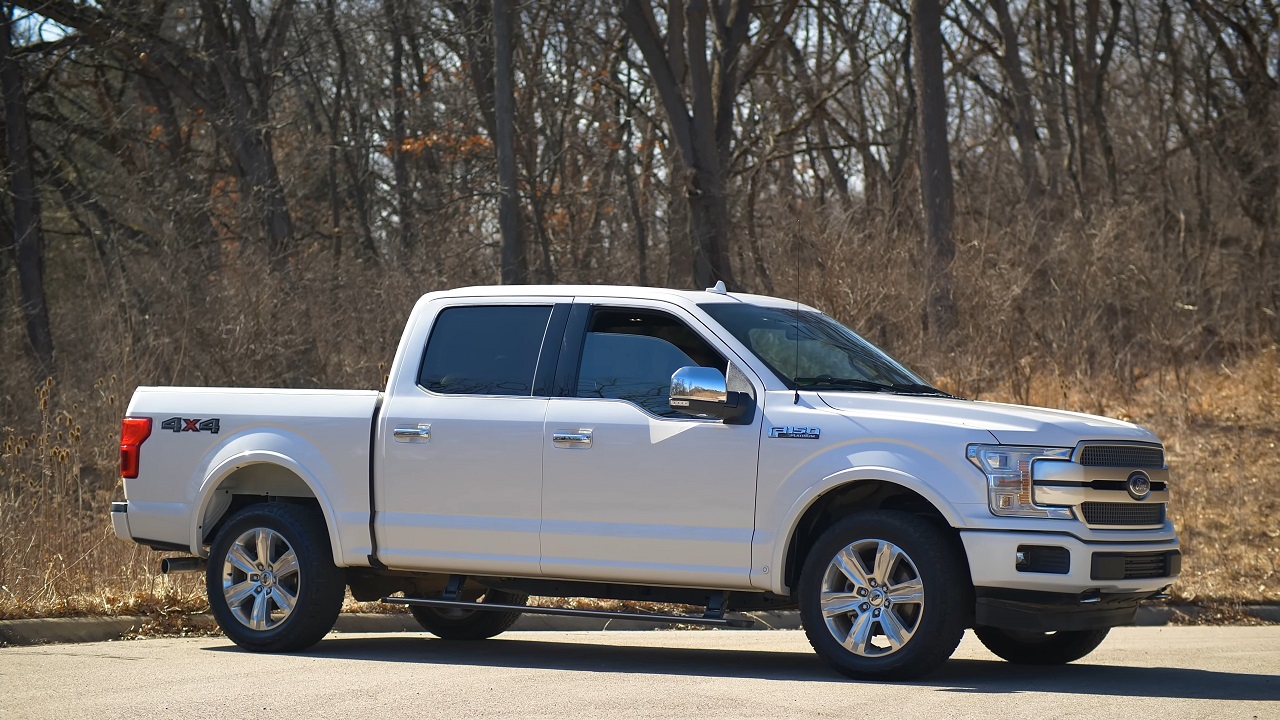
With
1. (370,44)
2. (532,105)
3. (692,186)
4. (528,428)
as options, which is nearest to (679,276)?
(692,186)

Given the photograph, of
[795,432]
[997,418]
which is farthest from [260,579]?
[997,418]

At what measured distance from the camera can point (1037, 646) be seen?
9156 millimetres

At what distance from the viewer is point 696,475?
27.2 feet

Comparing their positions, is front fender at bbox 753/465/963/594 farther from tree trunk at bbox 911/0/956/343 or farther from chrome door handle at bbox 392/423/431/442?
tree trunk at bbox 911/0/956/343

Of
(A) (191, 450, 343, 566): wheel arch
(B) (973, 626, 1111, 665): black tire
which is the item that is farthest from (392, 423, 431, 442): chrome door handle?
(B) (973, 626, 1111, 665): black tire

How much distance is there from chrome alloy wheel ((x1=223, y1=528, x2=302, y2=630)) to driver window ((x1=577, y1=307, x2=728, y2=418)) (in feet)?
7.43

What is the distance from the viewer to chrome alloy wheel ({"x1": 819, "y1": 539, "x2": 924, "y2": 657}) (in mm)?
7777

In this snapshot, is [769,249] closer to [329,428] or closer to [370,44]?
[370,44]

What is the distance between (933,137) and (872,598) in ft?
58.4

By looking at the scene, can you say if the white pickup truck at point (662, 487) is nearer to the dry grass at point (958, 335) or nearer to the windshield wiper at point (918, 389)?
the windshield wiper at point (918, 389)

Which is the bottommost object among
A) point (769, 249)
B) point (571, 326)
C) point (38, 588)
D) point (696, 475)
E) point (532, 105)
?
point (38, 588)

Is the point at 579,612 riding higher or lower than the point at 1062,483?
lower

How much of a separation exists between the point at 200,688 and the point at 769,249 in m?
17.8

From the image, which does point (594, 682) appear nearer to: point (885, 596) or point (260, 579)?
point (885, 596)
